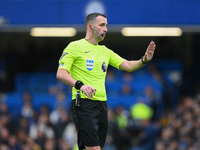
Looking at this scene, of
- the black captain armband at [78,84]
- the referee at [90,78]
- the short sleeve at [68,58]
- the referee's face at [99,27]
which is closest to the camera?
the black captain armband at [78,84]

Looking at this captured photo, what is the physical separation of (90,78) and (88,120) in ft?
1.73

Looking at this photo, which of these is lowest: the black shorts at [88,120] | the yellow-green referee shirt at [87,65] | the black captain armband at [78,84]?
the black shorts at [88,120]

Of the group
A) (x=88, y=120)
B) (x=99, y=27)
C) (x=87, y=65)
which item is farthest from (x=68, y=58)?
(x=88, y=120)

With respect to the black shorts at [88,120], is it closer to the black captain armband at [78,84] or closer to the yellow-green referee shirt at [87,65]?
the yellow-green referee shirt at [87,65]

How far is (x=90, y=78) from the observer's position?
6418 mm

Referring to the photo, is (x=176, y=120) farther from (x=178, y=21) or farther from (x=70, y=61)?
(x=70, y=61)

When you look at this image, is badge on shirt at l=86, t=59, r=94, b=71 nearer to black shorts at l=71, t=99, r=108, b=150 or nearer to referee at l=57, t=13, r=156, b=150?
referee at l=57, t=13, r=156, b=150

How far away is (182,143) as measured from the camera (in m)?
12.4

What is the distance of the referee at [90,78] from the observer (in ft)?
20.7

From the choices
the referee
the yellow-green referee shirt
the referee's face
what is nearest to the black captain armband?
the referee

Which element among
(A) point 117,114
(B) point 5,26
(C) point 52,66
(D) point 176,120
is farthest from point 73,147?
(C) point 52,66

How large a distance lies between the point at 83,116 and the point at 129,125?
336 inches

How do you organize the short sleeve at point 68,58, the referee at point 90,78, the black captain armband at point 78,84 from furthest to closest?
the referee at point 90,78, the short sleeve at point 68,58, the black captain armband at point 78,84

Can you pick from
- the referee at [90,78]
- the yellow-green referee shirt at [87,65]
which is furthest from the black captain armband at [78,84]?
the yellow-green referee shirt at [87,65]
